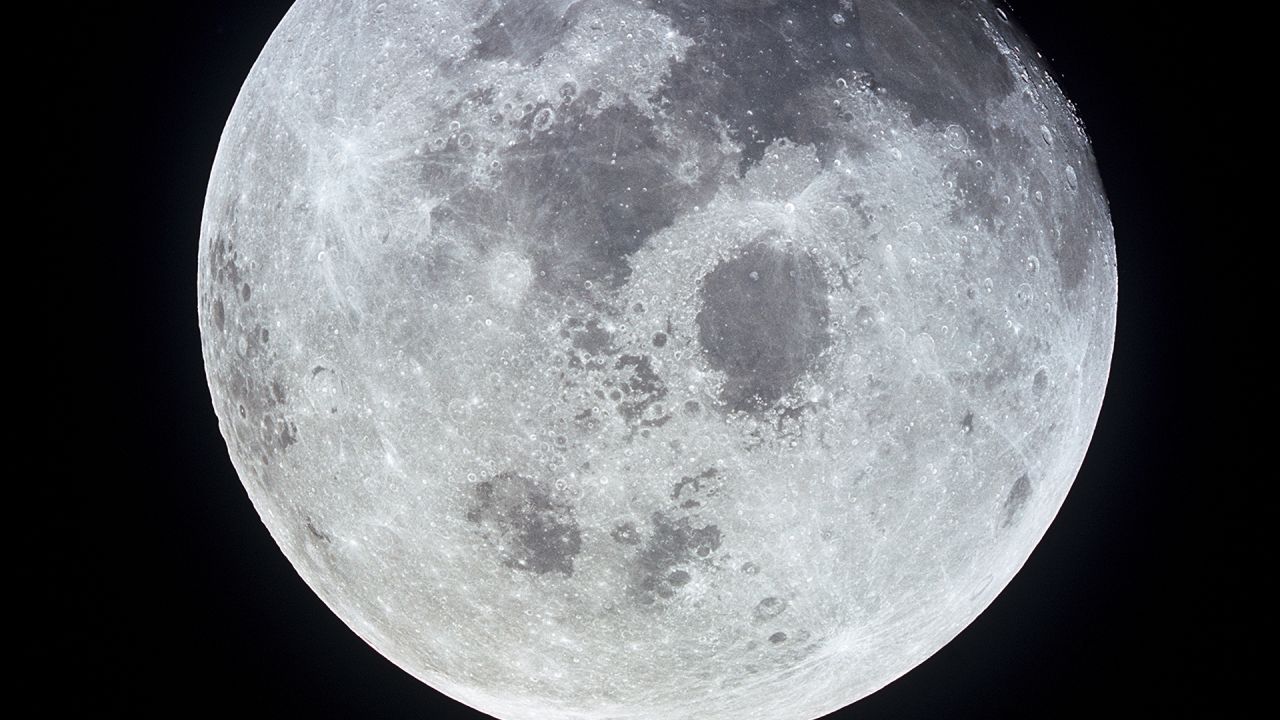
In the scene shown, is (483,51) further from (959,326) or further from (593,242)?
(959,326)

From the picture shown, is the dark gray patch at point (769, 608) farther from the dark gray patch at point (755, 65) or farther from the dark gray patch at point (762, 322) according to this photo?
the dark gray patch at point (755, 65)

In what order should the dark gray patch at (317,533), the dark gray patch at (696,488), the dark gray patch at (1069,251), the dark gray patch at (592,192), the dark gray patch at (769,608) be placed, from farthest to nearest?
the dark gray patch at (317,533) → the dark gray patch at (1069,251) → the dark gray patch at (769,608) → the dark gray patch at (696,488) → the dark gray patch at (592,192)

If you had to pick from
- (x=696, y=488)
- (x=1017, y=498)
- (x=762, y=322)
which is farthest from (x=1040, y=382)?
(x=696, y=488)

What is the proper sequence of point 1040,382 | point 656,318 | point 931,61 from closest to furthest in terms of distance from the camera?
point 656,318 < point 931,61 < point 1040,382

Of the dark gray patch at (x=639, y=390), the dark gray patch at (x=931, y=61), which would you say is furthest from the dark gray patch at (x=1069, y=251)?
the dark gray patch at (x=639, y=390)

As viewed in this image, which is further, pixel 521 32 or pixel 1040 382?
pixel 1040 382

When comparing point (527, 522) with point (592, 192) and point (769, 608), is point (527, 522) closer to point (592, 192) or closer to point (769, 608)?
point (769, 608)

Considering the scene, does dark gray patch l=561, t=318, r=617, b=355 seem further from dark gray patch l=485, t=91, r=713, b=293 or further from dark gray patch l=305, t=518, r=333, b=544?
dark gray patch l=305, t=518, r=333, b=544

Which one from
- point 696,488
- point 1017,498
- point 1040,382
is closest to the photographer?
point 696,488
